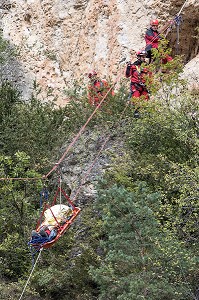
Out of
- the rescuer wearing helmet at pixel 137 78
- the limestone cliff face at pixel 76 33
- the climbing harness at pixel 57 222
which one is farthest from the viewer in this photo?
the limestone cliff face at pixel 76 33

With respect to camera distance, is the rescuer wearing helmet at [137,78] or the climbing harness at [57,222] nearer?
the climbing harness at [57,222]

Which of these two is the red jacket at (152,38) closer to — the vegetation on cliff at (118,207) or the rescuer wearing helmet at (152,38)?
the rescuer wearing helmet at (152,38)

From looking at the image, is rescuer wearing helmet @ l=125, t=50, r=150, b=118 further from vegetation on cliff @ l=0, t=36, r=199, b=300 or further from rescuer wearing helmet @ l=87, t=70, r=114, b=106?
rescuer wearing helmet @ l=87, t=70, r=114, b=106

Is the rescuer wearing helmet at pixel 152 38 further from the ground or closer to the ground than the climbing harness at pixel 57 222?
further from the ground

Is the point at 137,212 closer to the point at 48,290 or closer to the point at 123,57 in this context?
the point at 48,290

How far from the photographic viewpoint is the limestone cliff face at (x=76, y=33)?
16.6 metres

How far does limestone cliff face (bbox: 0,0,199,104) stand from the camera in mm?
16609

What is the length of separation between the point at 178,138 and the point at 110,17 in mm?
7317

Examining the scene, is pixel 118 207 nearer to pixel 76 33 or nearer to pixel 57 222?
pixel 57 222

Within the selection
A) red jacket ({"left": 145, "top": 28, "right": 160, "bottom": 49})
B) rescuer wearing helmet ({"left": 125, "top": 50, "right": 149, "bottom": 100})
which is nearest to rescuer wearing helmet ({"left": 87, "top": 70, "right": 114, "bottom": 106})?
rescuer wearing helmet ({"left": 125, "top": 50, "right": 149, "bottom": 100})

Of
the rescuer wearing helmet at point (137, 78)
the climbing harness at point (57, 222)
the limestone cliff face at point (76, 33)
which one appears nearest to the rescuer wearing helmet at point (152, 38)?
the rescuer wearing helmet at point (137, 78)

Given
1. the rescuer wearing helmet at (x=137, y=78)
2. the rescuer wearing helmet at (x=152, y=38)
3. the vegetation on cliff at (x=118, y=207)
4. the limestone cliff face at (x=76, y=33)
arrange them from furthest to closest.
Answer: the limestone cliff face at (x=76, y=33) < the rescuer wearing helmet at (x=152, y=38) < the rescuer wearing helmet at (x=137, y=78) < the vegetation on cliff at (x=118, y=207)

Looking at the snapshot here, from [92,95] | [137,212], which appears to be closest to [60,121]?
[92,95]

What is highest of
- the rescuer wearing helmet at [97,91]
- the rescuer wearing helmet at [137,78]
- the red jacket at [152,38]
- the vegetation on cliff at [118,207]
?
the red jacket at [152,38]
